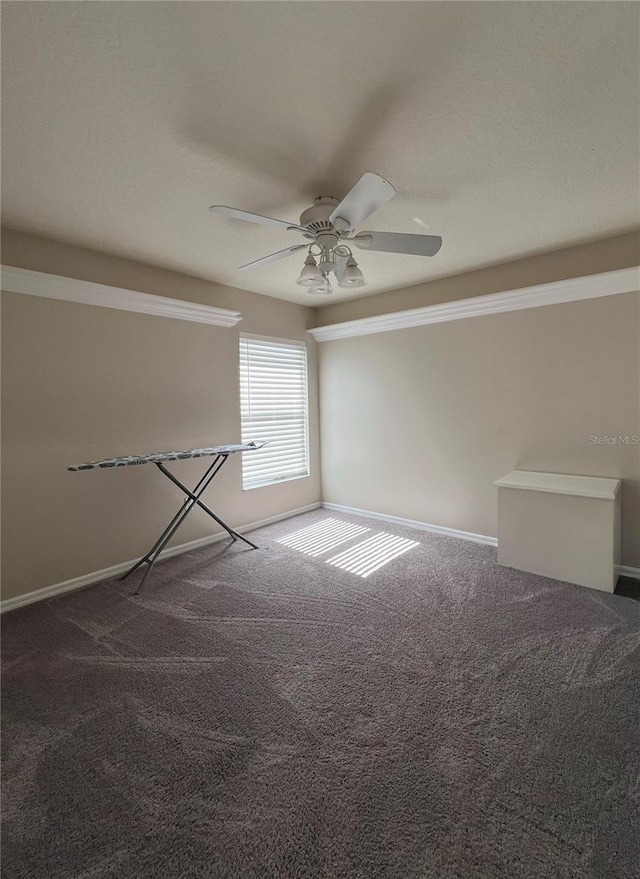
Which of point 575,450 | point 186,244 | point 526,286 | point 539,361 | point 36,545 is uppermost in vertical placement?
point 186,244

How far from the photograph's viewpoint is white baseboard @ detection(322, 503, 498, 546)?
3.56 m

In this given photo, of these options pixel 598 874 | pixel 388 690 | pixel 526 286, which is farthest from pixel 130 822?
pixel 526 286

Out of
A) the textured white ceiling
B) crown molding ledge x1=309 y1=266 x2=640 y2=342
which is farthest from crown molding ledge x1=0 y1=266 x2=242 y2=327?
crown molding ledge x1=309 y1=266 x2=640 y2=342

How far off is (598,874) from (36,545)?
313 cm

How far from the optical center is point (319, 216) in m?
2.06

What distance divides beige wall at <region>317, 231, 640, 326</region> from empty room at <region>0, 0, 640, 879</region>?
0.07 feet

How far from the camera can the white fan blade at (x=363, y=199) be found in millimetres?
1518

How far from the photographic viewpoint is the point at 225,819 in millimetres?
1241

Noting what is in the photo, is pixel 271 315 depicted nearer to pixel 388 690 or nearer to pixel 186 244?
pixel 186 244

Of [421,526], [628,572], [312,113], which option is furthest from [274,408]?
[628,572]

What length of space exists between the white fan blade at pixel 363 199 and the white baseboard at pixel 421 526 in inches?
112

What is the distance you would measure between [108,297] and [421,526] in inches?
133

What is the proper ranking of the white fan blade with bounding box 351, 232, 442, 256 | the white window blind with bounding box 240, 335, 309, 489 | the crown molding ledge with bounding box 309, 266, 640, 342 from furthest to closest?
the white window blind with bounding box 240, 335, 309, 489 → the crown molding ledge with bounding box 309, 266, 640, 342 → the white fan blade with bounding box 351, 232, 442, 256

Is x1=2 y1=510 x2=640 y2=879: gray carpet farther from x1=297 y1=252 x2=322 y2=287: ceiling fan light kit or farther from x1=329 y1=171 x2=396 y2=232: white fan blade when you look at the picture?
x1=329 y1=171 x2=396 y2=232: white fan blade
